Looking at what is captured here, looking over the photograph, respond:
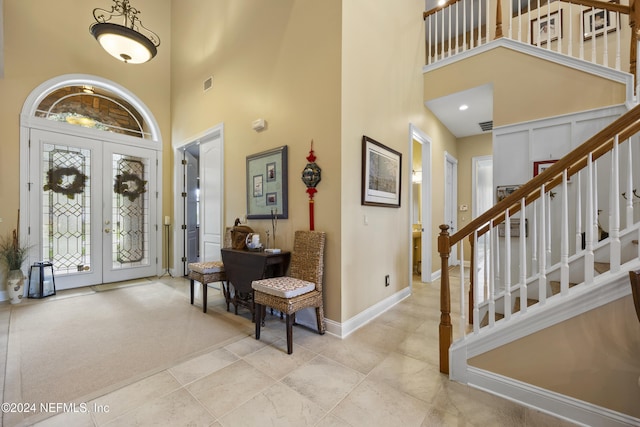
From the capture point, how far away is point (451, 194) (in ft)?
18.7

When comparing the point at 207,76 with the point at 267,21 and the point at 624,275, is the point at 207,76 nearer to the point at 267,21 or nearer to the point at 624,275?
the point at 267,21

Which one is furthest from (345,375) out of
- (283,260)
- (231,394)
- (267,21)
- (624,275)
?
(267,21)

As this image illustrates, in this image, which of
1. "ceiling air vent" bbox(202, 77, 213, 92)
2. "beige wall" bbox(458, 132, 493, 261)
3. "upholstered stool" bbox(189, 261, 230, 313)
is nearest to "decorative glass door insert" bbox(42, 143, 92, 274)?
"ceiling air vent" bbox(202, 77, 213, 92)

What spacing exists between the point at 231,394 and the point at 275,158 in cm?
223

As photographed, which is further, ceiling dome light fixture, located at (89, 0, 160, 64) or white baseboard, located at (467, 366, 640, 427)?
ceiling dome light fixture, located at (89, 0, 160, 64)

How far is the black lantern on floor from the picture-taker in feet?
11.9

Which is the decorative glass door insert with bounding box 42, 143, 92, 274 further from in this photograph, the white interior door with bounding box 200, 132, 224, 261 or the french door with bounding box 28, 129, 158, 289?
the white interior door with bounding box 200, 132, 224, 261

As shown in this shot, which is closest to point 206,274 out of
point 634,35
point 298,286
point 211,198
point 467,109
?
point 298,286

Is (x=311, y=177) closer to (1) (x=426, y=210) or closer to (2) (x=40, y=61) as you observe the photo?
(1) (x=426, y=210)

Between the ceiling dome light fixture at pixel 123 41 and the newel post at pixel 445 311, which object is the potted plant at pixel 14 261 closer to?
the ceiling dome light fixture at pixel 123 41

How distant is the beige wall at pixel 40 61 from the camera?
11.8ft

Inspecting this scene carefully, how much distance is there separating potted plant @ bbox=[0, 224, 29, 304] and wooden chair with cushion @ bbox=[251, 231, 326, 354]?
133 inches

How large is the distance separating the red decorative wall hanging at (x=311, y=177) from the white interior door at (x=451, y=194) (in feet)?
11.8

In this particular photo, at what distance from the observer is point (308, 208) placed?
2781mm
